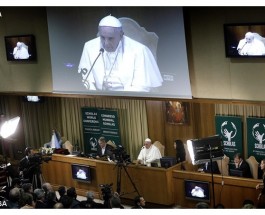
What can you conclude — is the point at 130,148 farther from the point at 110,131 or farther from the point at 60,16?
the point at 60,16

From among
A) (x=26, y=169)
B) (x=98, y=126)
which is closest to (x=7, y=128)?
(x=26, y=169)

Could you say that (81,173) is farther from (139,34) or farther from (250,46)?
(250,46)

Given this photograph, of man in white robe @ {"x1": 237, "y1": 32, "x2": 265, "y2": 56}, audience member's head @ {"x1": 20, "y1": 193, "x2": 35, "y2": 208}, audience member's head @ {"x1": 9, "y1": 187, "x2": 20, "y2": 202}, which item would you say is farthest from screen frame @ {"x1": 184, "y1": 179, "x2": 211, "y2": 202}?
audience member's head @ {"x1": 9, "y1": 187, "x2": 20, "y2": 202}

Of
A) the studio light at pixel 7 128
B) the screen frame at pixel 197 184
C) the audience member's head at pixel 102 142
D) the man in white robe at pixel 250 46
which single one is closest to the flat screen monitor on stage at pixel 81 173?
the audience member's head at pixel 102 142

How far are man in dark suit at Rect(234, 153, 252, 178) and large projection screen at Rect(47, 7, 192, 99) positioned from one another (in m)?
1.62

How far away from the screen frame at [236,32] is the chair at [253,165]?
2515 millimetres

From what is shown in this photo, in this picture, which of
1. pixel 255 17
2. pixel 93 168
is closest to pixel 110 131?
pixel 93 168

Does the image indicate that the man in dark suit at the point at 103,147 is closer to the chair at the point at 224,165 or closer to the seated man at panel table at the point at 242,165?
the chair at the point at 224,165

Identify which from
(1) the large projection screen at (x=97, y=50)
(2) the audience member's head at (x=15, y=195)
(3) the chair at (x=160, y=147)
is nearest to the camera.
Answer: (2) the audience member's head at (x=15, y=195)

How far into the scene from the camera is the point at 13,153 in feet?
53.7

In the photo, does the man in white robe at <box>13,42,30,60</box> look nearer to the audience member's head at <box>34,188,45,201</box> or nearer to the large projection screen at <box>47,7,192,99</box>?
the large projection screen at <box>47,7,192,99</box>

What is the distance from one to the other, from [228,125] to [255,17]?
3062 mm

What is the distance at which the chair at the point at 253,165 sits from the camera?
11887 mm

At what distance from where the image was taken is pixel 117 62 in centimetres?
1170
